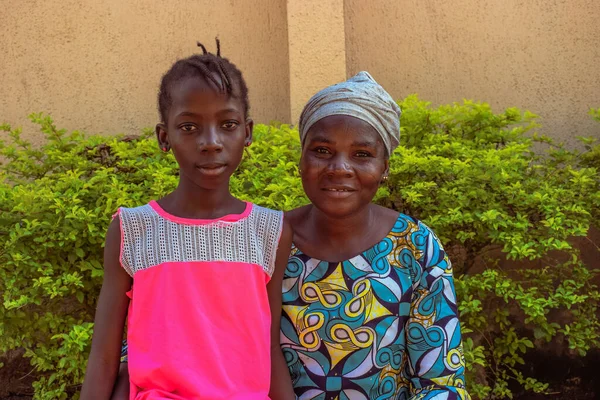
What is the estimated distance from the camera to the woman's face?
7.66ft

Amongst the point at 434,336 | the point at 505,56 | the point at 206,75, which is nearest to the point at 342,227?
the point at 434,336

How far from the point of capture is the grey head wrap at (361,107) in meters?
2.38

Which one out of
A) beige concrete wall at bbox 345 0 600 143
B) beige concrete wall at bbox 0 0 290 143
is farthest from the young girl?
beige concrete wall at bbox 345 0 600 143

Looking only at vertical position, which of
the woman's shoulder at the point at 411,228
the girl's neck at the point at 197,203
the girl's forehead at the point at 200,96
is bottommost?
the woman's shoulder at the point at 411,228

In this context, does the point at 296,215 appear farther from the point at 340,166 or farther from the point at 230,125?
the point at 230,125

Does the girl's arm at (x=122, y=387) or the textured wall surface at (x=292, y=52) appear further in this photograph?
the textured wall surface at (x=292, y=52)

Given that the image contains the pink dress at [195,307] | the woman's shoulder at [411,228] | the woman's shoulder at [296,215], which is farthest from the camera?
the woman's shoulder at [296,215]

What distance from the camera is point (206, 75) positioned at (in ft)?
7.07

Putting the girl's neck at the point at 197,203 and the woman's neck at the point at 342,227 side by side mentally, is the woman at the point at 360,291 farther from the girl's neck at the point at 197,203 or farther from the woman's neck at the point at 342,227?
the girl's neck at the point at 197,203

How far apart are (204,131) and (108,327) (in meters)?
0.64

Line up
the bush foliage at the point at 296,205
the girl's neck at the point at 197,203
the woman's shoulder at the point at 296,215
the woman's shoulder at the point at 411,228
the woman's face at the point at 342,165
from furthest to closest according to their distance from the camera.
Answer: the bush foliage at the point at 296,205 → the woman's shoulder at the point at 296,215 → the woman's shoulder at the point at 411,228 → the woman's face at the point at 342,165 → the girl's neck at the point at 197,203

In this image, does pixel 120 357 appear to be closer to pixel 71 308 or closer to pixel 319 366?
pixel 319 366

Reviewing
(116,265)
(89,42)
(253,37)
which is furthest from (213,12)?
(116,265)

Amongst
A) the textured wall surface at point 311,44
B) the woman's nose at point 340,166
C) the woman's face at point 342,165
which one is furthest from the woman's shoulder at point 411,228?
the textured wall surface at point 311,44
